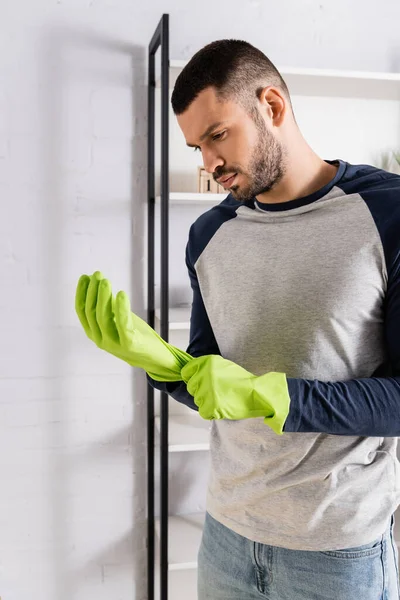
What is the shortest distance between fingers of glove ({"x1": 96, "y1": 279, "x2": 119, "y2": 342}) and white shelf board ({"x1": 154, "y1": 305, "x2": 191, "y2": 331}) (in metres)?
0.80

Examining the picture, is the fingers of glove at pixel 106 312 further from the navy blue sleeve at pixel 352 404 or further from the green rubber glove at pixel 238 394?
the navy blue sleeve at pixel 352 404

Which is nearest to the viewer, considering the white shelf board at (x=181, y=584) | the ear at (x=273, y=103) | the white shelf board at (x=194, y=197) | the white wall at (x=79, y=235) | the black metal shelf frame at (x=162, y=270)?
the ear at (x=273, y=103)

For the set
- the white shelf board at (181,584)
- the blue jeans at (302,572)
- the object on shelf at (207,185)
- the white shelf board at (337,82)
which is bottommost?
the white shelf board at (181,584)

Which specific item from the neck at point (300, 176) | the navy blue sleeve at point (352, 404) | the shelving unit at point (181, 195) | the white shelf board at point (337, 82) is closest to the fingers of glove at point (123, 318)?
the navy blue sleeve at point (352, 404)

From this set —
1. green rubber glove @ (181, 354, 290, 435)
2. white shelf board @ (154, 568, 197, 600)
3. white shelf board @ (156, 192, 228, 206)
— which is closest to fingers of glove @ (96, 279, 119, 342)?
green rubber glove @ (181, 354, 290, 435)

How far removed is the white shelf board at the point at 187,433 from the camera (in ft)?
5.88

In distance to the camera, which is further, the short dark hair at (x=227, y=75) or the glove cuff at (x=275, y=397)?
the short dark hair at (x=227, y=75)

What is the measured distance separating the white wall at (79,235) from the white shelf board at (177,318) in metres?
0.09

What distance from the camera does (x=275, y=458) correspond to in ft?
3.48

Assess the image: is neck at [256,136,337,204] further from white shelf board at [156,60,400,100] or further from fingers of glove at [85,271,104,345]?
white shelf board at [156,60,400,100]

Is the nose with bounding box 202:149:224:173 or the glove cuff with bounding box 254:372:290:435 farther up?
the nose with bounding box 202:149:224:173

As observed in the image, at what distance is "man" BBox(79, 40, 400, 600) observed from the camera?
3.22ft

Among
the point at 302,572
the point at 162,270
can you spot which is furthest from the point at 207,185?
the point at 302,572

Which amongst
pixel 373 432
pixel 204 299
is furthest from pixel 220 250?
pixel 373 432
